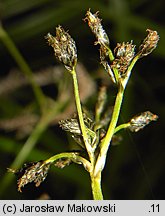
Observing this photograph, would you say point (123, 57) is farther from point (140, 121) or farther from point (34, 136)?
point (34, 136)

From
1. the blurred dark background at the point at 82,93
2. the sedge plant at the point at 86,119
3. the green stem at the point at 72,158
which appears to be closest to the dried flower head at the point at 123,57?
the sedge plant at the point at 86,119

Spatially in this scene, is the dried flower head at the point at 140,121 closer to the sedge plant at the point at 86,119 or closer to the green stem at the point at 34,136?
the sedge plant at the point at 86,119

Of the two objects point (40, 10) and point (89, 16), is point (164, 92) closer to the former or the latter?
point (40, 10)

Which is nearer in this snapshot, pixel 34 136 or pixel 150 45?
pixel 150 45

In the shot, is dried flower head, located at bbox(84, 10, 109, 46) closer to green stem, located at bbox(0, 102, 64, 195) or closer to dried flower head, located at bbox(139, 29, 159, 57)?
dried flower head, located at bbox(139, 29, 159, 57)

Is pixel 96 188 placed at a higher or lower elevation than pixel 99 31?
lower

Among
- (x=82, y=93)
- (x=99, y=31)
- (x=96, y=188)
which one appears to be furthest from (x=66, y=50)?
(x=82, y=93)

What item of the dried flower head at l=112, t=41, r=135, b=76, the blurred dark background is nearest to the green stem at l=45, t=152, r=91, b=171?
the dried flower head at l=112, t=41, r=135, b=76
